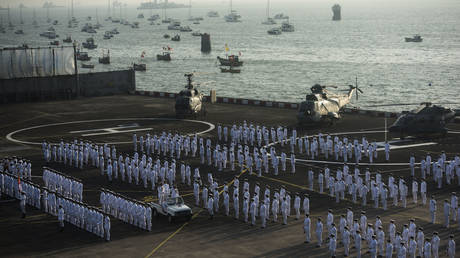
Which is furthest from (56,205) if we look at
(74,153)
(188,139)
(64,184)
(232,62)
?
(232,62)

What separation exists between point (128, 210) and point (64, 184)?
7279mm

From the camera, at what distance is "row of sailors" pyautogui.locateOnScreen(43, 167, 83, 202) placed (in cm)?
3769

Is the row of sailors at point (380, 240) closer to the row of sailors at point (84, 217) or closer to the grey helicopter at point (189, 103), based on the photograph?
the row of sailors at point (84, 217)

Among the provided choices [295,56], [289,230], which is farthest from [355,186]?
[295,56]

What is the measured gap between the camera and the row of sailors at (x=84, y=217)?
31.1m

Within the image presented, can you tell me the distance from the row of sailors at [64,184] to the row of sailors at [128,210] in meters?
2.83

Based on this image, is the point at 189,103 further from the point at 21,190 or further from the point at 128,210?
the point at 128,210

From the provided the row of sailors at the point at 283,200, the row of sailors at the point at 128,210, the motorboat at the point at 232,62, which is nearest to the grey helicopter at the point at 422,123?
the row of sailors at the point at 283,200

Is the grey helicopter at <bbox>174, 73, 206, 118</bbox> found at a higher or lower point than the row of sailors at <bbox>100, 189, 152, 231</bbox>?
higher

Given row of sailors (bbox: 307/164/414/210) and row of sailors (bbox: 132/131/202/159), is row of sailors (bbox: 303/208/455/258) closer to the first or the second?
row of sailors (bbox: 307/164/414/210)

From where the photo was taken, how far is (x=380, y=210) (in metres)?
35.1

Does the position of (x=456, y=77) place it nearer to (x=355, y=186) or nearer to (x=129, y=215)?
(x=355, y=186)

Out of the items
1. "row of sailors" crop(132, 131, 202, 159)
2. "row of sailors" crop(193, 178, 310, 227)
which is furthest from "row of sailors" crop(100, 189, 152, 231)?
"row of sailors" crop(132, 131, 202, 159)

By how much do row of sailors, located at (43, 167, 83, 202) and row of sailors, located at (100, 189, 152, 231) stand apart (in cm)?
283
